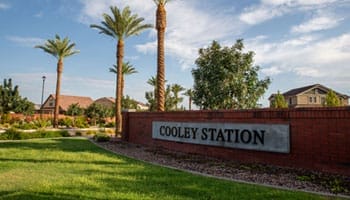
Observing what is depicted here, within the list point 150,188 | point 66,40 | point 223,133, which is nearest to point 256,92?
point 223,133

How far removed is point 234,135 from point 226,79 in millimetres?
11733

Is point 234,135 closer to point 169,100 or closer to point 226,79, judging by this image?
point 226,79

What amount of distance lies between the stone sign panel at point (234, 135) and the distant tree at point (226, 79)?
8.20 metres

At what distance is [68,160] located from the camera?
1096 cm

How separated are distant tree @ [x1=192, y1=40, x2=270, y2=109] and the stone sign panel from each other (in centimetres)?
820

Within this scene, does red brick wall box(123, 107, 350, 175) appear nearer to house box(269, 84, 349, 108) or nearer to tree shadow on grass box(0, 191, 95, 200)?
tree shadow on grass box(0, 191, 95, 200)

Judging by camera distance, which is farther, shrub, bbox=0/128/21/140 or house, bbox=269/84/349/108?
house, bbox=269/84/349/108

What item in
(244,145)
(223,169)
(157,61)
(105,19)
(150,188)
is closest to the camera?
(150,188)

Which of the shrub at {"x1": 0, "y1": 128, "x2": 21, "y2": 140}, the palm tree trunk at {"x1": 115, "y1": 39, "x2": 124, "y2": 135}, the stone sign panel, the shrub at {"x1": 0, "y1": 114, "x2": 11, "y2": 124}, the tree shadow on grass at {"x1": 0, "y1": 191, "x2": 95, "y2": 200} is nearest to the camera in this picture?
the tree shadow on grass at {"x1": 0, "y1": 191, "x2": 95, "y2": 200}

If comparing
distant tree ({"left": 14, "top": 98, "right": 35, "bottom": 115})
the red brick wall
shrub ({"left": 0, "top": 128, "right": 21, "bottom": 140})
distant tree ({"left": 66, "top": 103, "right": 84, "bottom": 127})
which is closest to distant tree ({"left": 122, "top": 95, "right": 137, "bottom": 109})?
distant tree ({"left": 66, "top": 103, "right": 84, "bottom": 127})

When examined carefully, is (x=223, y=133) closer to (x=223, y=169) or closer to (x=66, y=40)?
(x=223, y=169)

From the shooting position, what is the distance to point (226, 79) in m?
22.5

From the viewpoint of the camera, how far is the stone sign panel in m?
9.71

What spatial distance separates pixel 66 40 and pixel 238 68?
2669 cm
